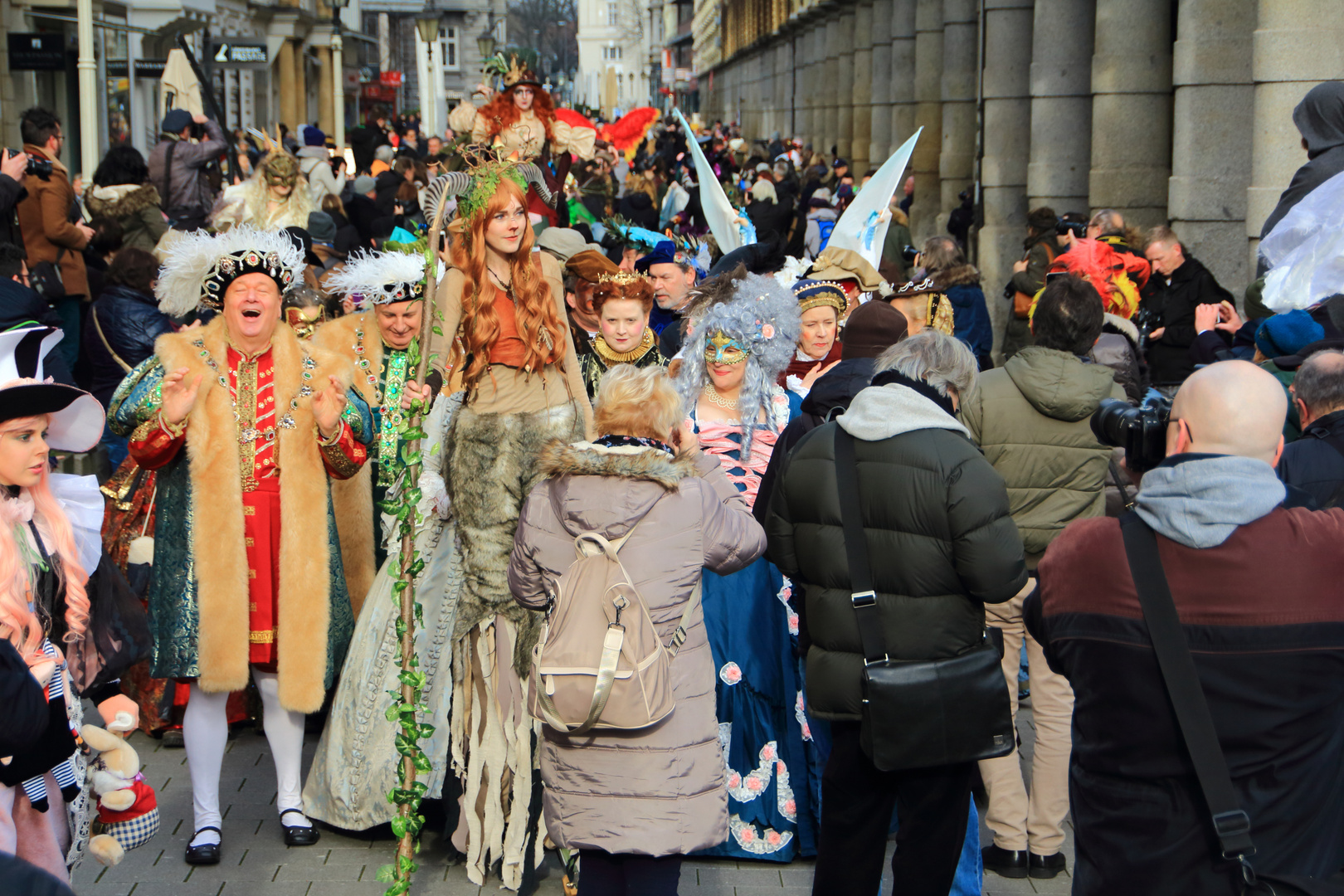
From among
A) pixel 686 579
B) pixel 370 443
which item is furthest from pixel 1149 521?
pixel 370 443


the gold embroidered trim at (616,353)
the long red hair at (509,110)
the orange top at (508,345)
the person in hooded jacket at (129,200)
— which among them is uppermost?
the long red hair at (509,110)

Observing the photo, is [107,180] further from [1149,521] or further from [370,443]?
[1149,521]

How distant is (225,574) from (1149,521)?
3.06 m

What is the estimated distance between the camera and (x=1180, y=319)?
8242mm

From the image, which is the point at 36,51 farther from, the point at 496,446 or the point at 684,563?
the point at 684,563

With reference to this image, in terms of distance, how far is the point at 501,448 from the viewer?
15.9 ft

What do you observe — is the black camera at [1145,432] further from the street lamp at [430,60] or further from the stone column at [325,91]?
the stone column at [325,91]

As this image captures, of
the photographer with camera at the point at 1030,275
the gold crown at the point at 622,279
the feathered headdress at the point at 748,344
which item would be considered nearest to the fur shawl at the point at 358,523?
the gold crown at the point at 622,279

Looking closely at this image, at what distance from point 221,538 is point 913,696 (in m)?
2.34

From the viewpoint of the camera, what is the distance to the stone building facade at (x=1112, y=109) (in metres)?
9.06

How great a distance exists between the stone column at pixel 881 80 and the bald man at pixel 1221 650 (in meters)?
25.1

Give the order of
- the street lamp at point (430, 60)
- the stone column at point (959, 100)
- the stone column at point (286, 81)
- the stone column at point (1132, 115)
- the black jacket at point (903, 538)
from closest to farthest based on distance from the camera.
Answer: the black jacket at point (903, 538)
the stone column at point (1132, 115)
the stone column at point (959, 100)
the street lamp at point (430, 60)
the stone column at point (286, 81)

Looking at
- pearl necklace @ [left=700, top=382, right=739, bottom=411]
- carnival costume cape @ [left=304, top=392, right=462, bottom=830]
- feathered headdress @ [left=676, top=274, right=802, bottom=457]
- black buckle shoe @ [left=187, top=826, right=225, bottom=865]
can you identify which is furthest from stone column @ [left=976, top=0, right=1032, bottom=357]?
black buckle shoe @ [left=187, top=826, right=225, bottom=865]

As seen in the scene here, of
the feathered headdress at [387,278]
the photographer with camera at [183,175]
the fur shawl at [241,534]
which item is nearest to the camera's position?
the fur shawl at [241,534]
